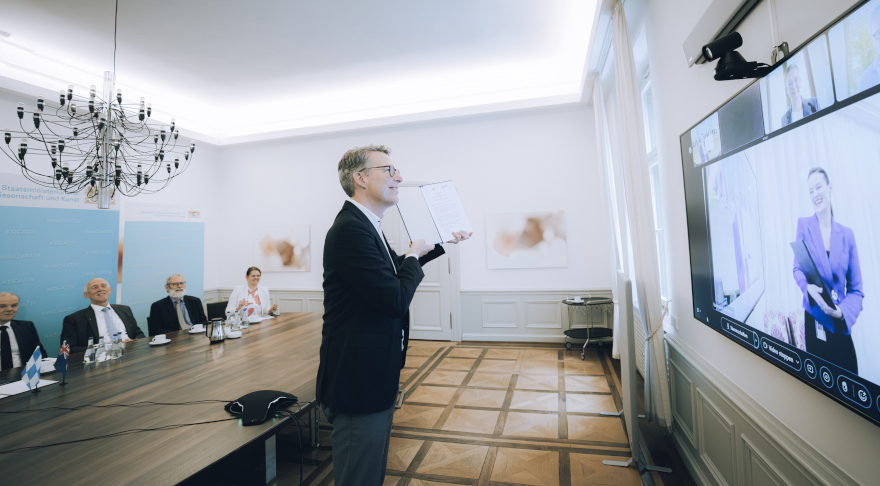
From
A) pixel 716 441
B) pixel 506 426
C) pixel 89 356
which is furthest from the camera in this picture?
pixel 506 426

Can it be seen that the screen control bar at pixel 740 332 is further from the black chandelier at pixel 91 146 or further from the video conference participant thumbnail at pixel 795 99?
the black chandelier at pixel 91 146

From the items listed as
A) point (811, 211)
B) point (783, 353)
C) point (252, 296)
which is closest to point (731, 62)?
point (811, 211)

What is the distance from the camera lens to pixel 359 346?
1326 millimetres

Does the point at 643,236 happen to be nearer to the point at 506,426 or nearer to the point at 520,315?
the point at 506,426

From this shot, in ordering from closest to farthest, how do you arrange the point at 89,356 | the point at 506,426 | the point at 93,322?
1. the point at 89,356
2. the point at 506,426
3. the point at 93,322

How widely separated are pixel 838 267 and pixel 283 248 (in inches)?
273

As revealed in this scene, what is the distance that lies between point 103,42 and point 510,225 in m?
5.34

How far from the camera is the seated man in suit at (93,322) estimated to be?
352cm

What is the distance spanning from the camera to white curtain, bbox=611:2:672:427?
2.63 metres

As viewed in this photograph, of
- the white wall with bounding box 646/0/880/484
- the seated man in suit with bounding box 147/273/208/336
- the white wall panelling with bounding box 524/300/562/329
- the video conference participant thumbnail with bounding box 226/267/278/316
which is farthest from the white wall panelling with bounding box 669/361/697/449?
the seated man in suit with bounding box 147/273/208/336

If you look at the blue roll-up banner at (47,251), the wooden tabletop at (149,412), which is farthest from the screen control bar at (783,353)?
the blue roll-up banner at (47,251)

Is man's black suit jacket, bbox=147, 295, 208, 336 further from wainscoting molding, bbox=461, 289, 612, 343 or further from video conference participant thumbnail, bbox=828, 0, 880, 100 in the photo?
video conference participant thumbnail, bbox=828, 0, 880, 100

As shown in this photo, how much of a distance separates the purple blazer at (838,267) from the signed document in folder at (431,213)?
1.18 metres

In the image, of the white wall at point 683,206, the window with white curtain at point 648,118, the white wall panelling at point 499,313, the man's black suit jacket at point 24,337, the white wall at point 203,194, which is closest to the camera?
the white wall at point 683,206
